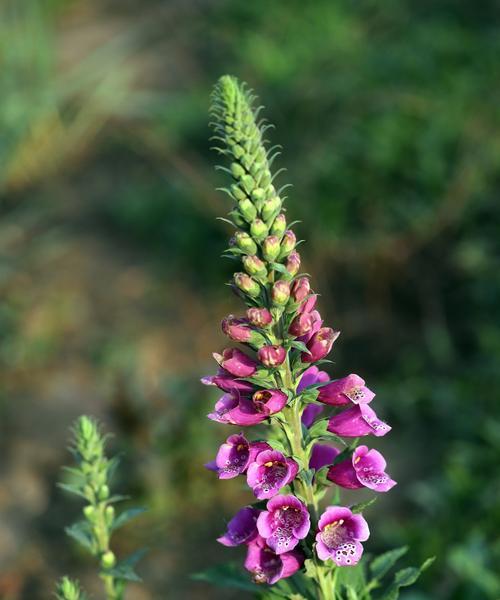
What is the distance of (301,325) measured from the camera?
5.40 feet

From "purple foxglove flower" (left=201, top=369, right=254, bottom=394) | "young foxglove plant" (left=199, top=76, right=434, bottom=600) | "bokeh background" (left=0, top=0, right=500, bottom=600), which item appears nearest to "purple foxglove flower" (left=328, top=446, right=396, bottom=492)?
"young foxglove plant" (left=199, top=76, right=434, bottom=600)

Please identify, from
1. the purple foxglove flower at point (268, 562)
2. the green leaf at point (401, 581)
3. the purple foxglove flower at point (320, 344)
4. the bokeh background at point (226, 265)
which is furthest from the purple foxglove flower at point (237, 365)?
the bokeh background at point (226, 265)

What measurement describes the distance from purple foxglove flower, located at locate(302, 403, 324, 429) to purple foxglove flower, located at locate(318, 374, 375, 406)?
121mm

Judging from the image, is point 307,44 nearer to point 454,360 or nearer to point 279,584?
point 454,360

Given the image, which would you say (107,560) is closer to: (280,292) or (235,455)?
(235,455)

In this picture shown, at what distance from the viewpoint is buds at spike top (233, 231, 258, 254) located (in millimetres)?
1604

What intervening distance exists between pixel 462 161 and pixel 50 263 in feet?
9.25

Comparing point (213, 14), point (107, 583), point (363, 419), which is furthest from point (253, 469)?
point (213, 14)

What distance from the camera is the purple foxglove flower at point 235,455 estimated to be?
1.67m

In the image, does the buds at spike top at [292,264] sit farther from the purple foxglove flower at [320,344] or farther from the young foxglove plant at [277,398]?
the purple foxglove flower at [320,344]

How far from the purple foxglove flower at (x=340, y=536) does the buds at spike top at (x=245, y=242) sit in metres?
0.48

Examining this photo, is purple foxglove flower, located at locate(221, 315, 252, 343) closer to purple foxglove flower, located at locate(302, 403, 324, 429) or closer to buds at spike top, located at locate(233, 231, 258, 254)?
buds at spike top, located at locate(233, 231, 258, 254)

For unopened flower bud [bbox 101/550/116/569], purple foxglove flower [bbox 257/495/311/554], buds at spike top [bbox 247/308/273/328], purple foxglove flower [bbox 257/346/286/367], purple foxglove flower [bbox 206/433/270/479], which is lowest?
unopened flower bud [bbox 101/550/116/569]

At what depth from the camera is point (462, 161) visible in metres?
5.13
